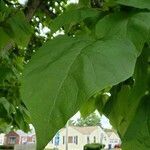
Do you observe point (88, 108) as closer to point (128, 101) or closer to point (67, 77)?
point (128, 101)

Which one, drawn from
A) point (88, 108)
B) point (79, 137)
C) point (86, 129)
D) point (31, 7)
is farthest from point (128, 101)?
point (86, 129)

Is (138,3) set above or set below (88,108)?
above

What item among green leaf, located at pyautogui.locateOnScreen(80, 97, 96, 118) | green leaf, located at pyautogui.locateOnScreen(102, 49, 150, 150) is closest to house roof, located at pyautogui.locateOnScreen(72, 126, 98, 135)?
green leaf, located at pyautogui.locateOnScreen(80, 97, 96, 118)

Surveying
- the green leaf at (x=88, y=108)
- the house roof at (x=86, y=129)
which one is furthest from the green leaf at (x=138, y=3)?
the house roof at (x=86, y=129)

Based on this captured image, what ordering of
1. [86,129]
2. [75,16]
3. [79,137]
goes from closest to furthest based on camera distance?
1. [75,16]
2. [79,137]
3. [86,129]

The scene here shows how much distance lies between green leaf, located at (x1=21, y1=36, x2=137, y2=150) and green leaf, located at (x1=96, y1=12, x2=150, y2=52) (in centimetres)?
5

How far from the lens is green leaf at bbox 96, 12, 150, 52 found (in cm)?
71

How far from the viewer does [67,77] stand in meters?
0.58

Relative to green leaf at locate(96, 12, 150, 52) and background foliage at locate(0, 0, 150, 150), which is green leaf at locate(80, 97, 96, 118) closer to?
background foliage at locate(0, 0, 150, 150)

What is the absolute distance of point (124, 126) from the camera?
0.94 m

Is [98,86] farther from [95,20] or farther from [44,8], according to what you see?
[44,8]

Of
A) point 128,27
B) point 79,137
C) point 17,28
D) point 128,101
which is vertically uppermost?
point 79,137

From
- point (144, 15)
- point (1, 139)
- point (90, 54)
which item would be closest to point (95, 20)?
point (144, 15)

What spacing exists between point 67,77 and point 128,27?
20 centimetres
